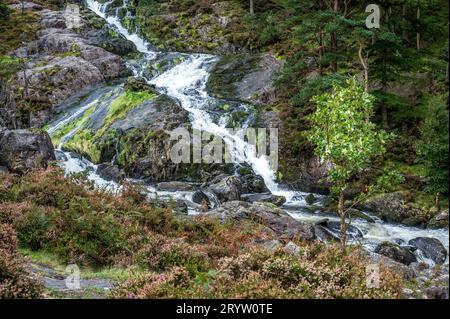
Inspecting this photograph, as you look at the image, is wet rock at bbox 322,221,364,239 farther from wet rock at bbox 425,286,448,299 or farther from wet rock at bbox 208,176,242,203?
wet rock at bbox 425,286,448,299

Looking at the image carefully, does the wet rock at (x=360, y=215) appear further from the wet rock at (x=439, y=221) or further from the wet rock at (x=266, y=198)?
the wet rock at (x=266, y=198)

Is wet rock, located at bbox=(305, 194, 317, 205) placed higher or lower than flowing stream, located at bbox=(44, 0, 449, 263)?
lower

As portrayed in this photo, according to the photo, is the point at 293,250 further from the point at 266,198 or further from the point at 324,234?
the point at 266,198

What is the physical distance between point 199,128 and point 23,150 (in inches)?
467

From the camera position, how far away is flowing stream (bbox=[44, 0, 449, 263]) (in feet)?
69.3

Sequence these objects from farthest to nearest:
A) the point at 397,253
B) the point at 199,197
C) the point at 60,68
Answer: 1. the point at 60,68
2. the point at 199,197
3. the point at 397,253

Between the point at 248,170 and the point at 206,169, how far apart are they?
2794 mm

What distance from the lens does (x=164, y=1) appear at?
62.3 meters

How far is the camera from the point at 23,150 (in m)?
25.1

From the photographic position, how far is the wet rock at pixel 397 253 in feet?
55.9

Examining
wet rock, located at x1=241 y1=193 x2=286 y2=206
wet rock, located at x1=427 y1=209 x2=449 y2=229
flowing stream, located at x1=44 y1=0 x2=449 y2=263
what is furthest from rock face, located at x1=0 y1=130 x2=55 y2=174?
wet rock, located at x1=427 y1=209 x2=449 y2=229

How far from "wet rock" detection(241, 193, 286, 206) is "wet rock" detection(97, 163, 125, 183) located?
8201mm

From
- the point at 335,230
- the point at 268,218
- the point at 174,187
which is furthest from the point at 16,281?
the point at 174,187
